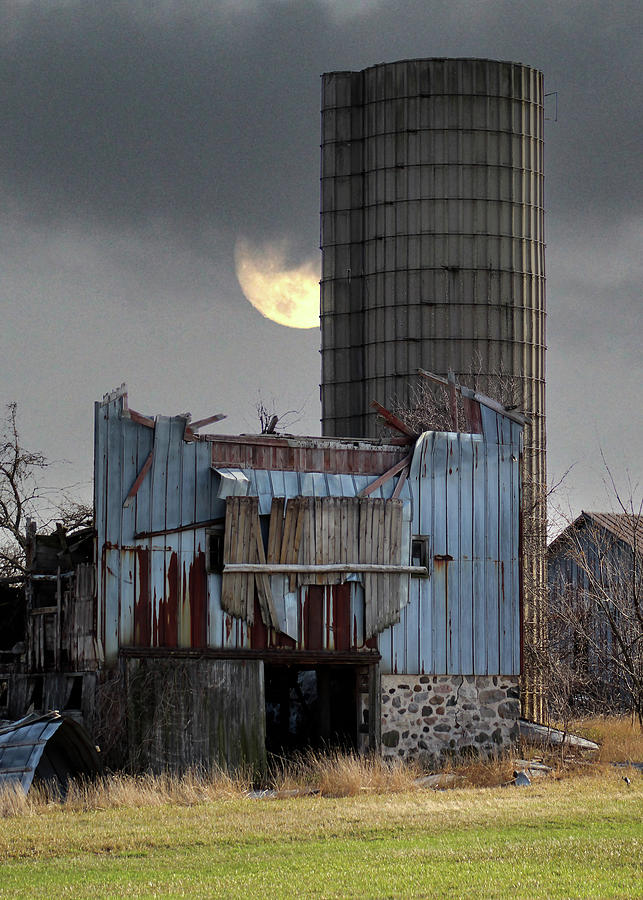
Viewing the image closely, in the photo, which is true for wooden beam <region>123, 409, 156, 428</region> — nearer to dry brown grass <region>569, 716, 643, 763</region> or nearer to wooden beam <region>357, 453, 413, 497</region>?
wooden beam <region>357, 453, 413, 497</region>

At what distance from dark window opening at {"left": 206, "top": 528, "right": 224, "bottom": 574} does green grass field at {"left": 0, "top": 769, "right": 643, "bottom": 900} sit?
4.45 metres

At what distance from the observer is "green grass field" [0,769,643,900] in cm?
1334

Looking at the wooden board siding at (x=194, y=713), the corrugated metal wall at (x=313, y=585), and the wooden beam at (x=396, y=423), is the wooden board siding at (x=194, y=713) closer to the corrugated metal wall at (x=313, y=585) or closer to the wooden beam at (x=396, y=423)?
the corrugated metal wall at (x=313, y=585)

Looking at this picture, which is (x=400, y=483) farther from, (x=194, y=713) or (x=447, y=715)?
(x=194, y=713)

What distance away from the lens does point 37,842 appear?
15742 mm

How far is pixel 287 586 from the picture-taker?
23.0m

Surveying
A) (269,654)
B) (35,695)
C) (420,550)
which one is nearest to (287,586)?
(269,654)

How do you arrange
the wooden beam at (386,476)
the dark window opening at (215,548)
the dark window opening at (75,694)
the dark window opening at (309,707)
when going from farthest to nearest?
the dark window opening at (309,707), the dark window opening at (75,694), the wooden beam at (386,476), the dark window opening at (215,548)

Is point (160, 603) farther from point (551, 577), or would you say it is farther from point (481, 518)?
point (551, 577)

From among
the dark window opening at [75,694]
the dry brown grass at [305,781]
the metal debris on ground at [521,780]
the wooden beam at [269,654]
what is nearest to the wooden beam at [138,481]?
the wooden beam at [269,654]

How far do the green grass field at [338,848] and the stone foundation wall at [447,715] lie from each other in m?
3.37

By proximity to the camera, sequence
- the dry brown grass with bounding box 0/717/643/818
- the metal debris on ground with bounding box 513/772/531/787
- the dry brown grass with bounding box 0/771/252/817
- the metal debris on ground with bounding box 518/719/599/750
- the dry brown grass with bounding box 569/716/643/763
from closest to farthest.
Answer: the dry brown grass with bounding box 0/771/252/817 < the dry brown grass with bounding box 0/717/643/818 < the metal debris on ground with bounding box 513/772/531/787 < the dry brown grass with bounding box 569/716/643/763 < the metal debris on ground with bounding box 518/719/599/750

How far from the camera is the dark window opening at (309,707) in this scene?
26328 mm

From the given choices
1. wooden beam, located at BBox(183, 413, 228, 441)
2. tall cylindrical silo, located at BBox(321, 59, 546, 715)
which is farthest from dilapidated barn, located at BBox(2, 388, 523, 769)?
tall cylindrical silo, located at BBox(321, 59, 546, 715)
